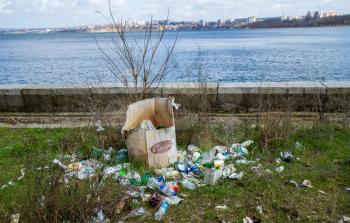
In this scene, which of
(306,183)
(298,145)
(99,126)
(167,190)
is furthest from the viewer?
(99,126)

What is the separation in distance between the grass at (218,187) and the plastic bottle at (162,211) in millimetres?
52

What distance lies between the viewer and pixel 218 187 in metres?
4.32

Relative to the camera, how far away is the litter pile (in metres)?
3.96

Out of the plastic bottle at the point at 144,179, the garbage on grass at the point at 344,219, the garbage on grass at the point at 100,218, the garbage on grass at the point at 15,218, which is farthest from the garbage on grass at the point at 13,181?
the garbage on grass at the point at 344,219

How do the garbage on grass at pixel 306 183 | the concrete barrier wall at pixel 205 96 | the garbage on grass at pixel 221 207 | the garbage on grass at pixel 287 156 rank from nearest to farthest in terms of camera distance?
the garbage on grass at pixel 221 207 → the garbage on grass at pixel 306 183 → the garbage on grass at pixel 287 156 → the concrete barrier wall at pixel 205 96

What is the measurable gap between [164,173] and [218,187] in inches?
29.1

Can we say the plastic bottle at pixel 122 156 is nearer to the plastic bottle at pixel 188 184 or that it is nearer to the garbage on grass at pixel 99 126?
the garbage on grass at pixel 99 126

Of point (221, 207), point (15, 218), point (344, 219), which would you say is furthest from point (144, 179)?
point (344, 219)

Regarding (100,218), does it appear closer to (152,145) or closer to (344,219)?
(152,145)

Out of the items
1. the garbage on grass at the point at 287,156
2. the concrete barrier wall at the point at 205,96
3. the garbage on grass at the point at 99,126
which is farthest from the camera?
the concrete barrier wall at the point at 205,96

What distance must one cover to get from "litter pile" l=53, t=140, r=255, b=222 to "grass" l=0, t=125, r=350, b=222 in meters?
0.10

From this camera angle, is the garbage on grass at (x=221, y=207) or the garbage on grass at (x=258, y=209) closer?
the garbage on grass at (x=258, y=209)

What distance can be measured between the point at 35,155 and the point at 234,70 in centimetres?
1754

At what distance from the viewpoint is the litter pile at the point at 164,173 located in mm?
3963
